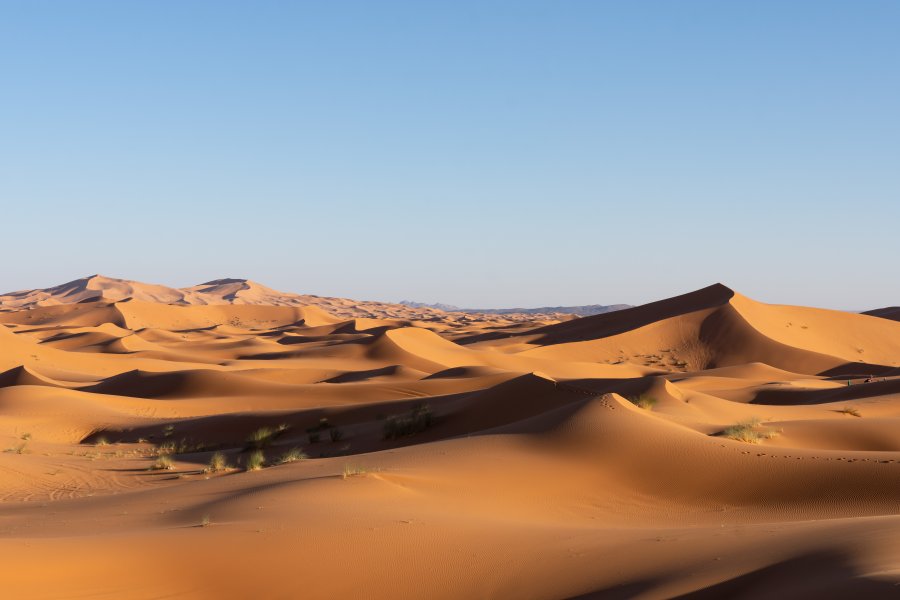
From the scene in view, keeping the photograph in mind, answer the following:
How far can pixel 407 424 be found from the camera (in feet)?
65.5

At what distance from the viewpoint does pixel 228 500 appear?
1088 centimetres

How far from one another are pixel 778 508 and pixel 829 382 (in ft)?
77.1

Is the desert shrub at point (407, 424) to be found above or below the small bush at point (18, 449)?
above

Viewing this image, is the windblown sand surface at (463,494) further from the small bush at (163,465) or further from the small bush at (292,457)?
the small bush at (292,457)

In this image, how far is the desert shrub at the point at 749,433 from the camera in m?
14.5

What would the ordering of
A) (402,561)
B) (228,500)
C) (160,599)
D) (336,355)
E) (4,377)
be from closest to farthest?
(160,599) → (402,561) → (228,500) → (4,377) → (336,355)

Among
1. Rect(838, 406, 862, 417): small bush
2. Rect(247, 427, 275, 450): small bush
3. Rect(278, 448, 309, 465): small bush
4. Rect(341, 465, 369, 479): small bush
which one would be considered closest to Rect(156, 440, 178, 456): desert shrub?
Rect(247, 427, 275, 450): small bush

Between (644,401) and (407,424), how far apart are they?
529cm

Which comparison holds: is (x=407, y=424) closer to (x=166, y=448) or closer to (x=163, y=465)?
(x=163, y=465)

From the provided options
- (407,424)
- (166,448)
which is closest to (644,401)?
(407,424)

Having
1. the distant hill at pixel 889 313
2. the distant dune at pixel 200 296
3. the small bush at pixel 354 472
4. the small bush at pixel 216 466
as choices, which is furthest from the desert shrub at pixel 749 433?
the distant dune at pixel 200 296

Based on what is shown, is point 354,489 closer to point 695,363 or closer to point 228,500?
point 228,500

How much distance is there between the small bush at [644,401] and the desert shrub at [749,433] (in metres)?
3.50

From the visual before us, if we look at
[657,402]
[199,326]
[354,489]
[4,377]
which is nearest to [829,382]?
[657,402]
